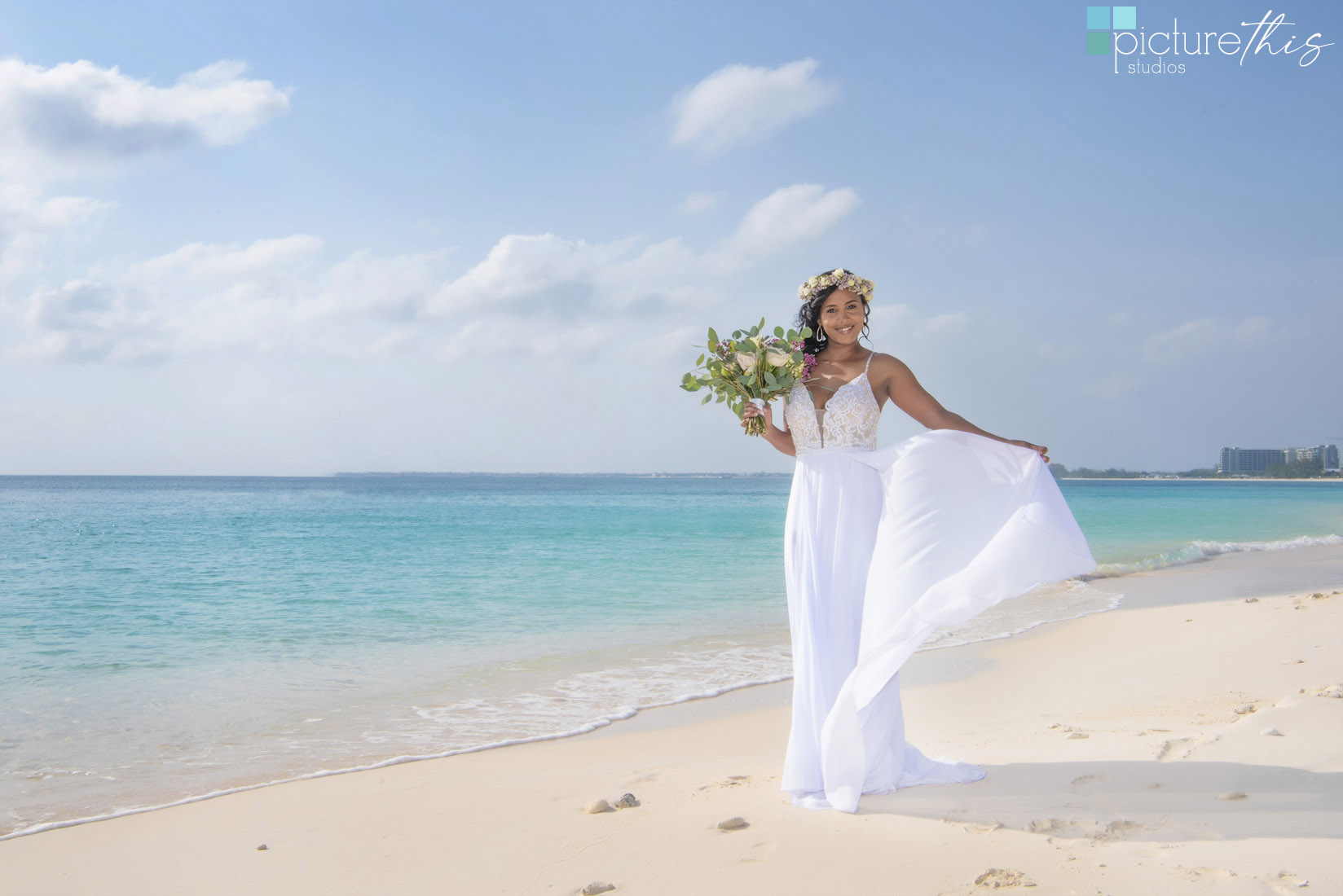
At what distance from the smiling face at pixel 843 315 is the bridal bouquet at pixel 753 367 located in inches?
5.6

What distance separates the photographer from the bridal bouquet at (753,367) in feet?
12.2

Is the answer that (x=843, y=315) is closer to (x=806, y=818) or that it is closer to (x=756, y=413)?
(x=756, y=413)

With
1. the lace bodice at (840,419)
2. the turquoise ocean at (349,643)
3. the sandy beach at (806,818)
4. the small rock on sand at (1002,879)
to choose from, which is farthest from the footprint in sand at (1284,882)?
the turquoise ocean at (349,643)

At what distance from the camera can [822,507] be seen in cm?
373

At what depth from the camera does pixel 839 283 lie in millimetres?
3775

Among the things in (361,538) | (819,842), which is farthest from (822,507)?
(361,538)

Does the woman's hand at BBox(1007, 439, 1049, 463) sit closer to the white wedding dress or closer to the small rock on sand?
the white wedding dress

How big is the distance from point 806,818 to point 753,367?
193 cm

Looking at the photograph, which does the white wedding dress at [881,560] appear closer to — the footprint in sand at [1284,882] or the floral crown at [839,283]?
the floral crown at [839,283]

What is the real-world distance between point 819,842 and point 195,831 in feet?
10.4

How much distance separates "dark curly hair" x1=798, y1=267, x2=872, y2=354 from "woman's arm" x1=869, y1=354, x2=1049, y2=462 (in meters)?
0.27

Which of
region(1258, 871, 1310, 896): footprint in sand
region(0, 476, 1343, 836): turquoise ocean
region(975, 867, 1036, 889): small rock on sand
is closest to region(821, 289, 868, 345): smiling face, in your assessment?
region(975, 867, 1036, 889): small rock on sand

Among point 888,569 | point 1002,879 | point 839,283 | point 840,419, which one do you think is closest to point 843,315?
point 839,283

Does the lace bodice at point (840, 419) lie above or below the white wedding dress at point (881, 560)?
above
